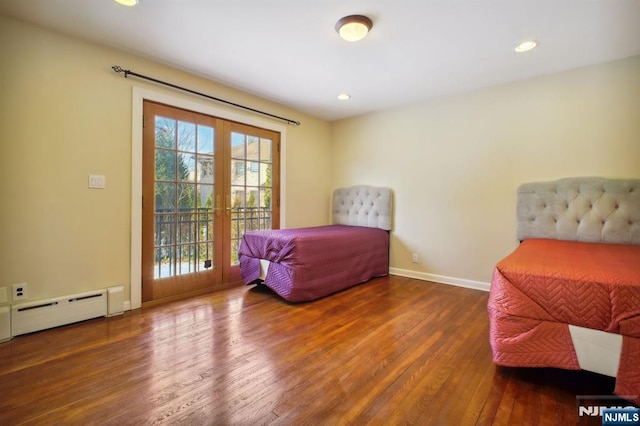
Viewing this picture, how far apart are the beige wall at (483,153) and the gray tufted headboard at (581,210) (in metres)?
0.14

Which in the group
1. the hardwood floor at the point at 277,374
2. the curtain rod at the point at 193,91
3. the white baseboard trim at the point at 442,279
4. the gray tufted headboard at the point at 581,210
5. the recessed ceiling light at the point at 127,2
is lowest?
the hardwood floor at the point at 277,374

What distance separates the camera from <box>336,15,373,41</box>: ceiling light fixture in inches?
80.7

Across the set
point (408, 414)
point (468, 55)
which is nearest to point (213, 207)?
point (408, 414)

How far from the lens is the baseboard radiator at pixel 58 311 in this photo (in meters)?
2.12

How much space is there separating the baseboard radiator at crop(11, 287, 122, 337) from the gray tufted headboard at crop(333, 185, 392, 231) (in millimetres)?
3072

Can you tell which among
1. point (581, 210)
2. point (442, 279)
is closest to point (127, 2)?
point (442, 279)

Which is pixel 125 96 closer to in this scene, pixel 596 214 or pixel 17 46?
pixel 17 46

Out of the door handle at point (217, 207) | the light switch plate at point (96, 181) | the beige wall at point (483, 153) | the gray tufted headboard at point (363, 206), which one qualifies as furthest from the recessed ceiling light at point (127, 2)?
the gray tufted headboard at point (363, 206)

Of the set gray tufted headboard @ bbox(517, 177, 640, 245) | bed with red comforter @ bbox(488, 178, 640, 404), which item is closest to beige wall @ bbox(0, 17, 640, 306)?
gray tufted headboard @ bbox(517, 177, 640, 245)

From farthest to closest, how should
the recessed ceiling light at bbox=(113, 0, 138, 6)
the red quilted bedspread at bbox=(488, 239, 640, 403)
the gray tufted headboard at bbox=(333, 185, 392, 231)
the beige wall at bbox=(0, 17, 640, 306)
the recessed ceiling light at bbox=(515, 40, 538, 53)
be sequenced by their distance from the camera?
1. the gray tufted headboard at bbox=(333, 185, 392, 231)
2. the recessed ceiling light at bbox=(515, 40, 538, 53)
3. the beige wall at bbox=(0, 17, 640, 306)
4. the recessed ceiling light at bbox=(113, 0, 138, 6)
5. the red quilted bedspread at bbox=(488, 239, 640, 403)

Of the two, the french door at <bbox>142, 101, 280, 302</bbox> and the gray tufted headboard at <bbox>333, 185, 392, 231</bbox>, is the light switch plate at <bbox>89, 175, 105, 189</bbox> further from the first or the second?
the gray tufted headboard at <bbox>333, 185, 392, 231</bbox>

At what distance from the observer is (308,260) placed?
9.53 feet

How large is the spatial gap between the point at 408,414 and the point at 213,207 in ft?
9.01

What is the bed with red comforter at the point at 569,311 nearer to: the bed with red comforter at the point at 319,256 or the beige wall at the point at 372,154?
the beige wall at the point at 372,154
